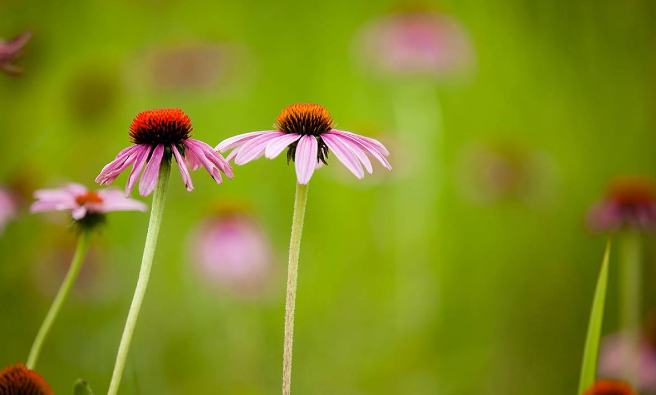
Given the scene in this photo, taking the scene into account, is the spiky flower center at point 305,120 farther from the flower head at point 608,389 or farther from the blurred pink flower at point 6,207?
the blurred pink flower at point 6,207

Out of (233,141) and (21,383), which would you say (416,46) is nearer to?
(233,141)

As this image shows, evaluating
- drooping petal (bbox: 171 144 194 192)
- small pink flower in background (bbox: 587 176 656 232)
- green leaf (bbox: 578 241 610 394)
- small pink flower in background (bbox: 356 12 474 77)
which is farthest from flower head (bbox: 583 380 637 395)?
small pink flower in background (bbox: 356 12 474 77)

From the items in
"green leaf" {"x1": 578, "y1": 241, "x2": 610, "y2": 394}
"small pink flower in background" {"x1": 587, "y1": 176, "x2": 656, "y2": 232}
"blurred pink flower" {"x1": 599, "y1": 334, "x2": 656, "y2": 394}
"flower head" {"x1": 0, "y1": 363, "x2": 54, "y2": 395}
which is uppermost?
"small pink flower in background" {"x1": 587, "y1": 176, "x2": 656, "y2": 232}

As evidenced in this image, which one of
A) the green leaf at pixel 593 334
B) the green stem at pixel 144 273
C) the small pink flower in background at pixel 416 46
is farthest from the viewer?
the small pink flower in background at pixel 416 46

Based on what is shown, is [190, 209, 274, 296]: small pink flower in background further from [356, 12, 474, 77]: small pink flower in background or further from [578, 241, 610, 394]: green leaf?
[578, 241, 610, 394]: green leaf

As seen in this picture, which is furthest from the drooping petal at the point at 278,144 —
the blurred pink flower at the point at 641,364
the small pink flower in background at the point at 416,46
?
the small pink flower in background at the point at 416,46

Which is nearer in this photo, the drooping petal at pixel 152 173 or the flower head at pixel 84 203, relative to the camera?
the drooping petal at pixel 152 173

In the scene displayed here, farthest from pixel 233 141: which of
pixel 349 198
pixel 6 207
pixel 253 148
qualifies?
pixel 349 198
